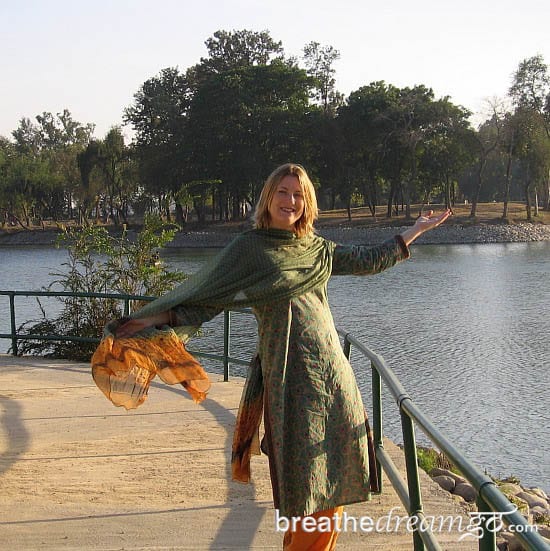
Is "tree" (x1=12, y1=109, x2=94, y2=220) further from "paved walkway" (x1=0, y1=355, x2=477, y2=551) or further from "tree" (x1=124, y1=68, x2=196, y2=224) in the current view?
"paved walkway" (x1=0, y1=355, x2=477, y2=551)

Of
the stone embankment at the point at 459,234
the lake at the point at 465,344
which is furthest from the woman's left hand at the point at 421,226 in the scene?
the stone embankment at the point at 459,234

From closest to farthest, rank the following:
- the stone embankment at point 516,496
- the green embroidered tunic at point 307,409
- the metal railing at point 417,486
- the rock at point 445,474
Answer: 1. the metal railing at point 417,486
2. the green embroidered tunic at point 307,409
3. the stone embankment at point 516,496
4. the rock at point 445,474

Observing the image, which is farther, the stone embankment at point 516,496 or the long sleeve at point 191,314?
the stone embankment at point 516,496

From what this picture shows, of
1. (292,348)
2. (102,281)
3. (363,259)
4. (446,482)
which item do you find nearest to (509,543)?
(446,482)

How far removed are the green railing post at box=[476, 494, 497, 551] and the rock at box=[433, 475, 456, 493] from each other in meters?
4.51

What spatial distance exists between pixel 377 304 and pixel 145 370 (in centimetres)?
2172

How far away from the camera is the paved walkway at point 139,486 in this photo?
4.50m

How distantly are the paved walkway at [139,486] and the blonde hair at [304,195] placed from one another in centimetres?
180

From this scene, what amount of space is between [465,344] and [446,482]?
11611 mm

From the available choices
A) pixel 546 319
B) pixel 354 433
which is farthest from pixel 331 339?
pixel 546 319

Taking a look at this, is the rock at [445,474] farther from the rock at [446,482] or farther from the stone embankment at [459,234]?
the stone embankment at [459,234]

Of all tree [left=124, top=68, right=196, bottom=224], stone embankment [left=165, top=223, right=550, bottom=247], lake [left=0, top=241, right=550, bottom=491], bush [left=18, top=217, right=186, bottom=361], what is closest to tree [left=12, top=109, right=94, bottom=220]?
tree [left=124, top=68, right=196, bottom=224]

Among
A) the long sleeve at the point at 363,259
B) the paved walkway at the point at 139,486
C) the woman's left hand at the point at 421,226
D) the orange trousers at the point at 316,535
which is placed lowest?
the paved walkway at the point at 139,486

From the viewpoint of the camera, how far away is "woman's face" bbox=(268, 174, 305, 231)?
126 inches
